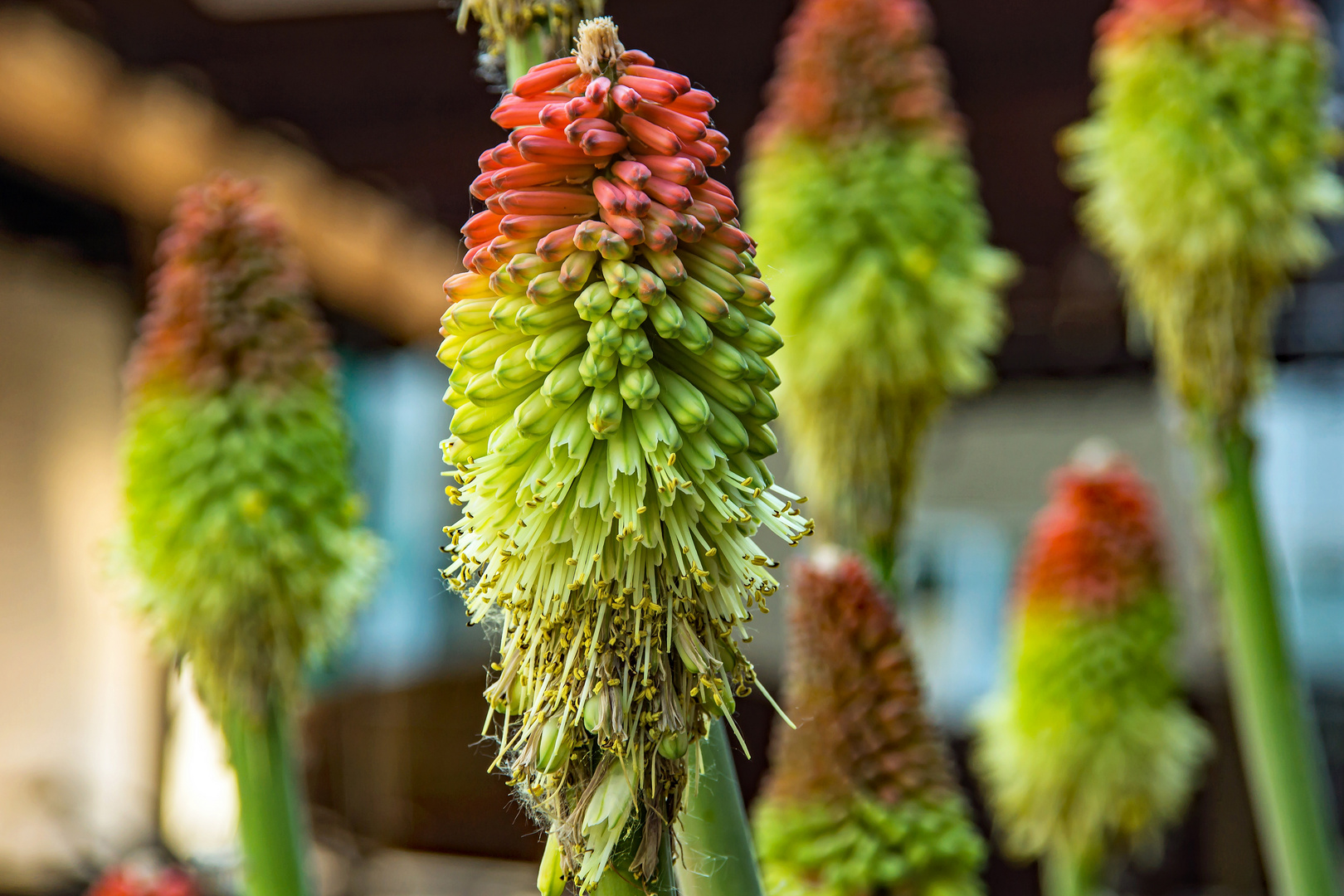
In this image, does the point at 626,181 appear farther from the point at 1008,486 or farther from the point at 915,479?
the point at 1008,486

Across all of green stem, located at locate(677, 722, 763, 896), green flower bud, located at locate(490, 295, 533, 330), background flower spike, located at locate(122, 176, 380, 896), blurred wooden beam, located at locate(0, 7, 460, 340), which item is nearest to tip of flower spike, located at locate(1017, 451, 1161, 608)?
background flower spike, located at locate(122, 176, 380, 896)

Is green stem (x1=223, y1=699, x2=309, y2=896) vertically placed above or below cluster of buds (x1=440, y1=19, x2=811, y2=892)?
below

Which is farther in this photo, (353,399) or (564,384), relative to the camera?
(353,399)

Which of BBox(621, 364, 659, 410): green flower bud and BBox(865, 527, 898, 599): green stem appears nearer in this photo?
BBox(621, 364, 659, 410): green flower bud

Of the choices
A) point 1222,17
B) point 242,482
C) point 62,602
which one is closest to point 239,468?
point 242,482

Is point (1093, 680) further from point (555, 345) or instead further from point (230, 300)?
point (555, 345)

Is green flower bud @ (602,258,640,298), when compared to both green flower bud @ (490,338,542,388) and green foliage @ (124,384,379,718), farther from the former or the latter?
green foliage @ (124,384,379,718)
